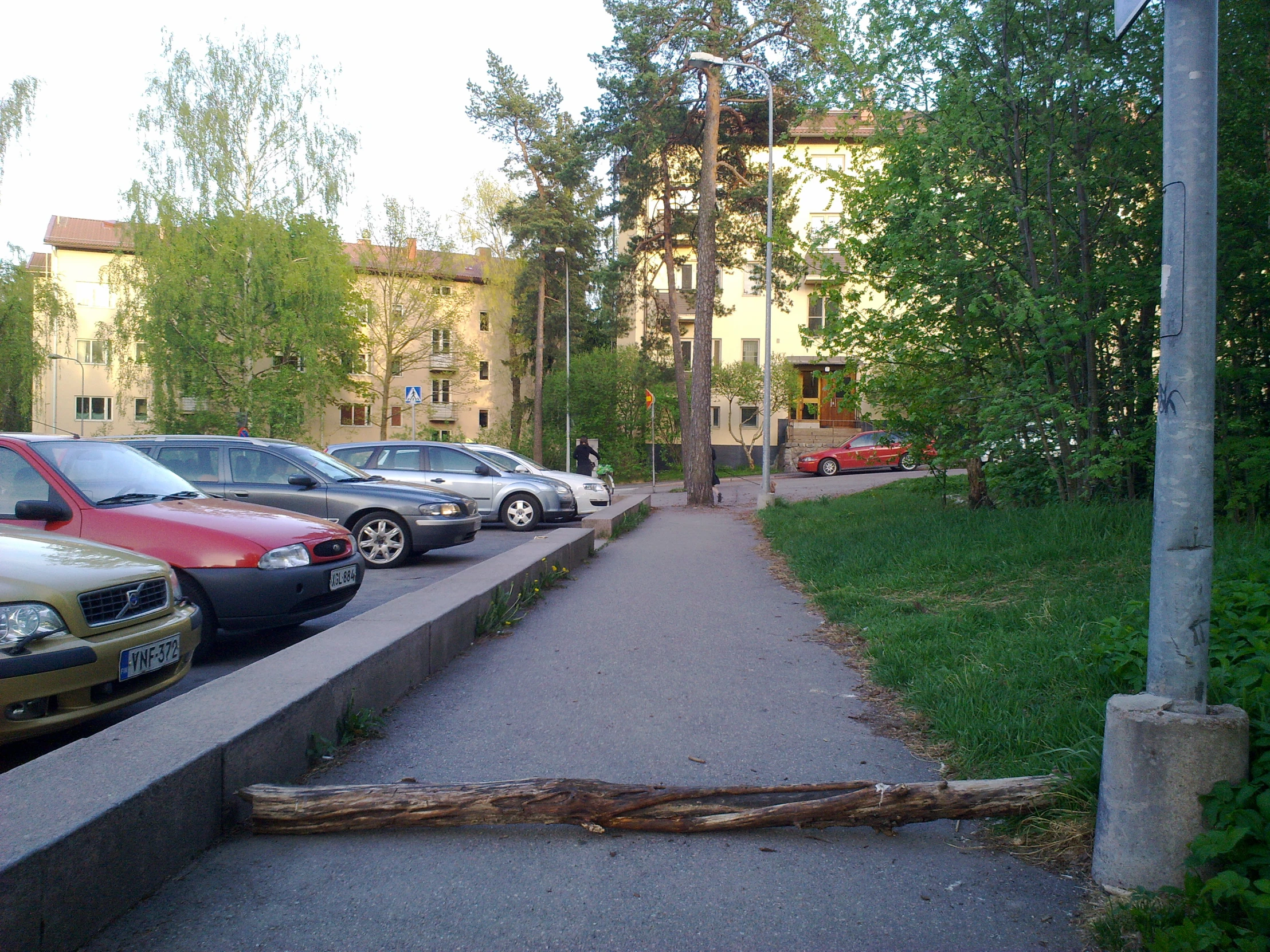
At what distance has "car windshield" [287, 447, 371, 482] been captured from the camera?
436 inches

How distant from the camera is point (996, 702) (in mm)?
4617

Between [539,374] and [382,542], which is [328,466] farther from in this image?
[539,374]

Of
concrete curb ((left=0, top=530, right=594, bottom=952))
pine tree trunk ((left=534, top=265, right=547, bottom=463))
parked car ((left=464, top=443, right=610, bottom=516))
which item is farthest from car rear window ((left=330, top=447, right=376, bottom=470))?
pine tree trunk ((left=534, top=265, right=547, bottom=463))

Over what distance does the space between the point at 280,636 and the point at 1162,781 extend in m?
6.10

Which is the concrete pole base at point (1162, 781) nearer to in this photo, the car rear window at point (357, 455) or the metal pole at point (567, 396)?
the car rear window at point (357, 455)

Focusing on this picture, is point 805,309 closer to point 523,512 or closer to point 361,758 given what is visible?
point 523,512

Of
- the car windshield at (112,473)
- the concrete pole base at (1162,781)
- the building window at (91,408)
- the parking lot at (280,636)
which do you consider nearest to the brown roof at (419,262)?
the building window at (91,408)

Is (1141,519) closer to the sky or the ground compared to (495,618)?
closer to the sky

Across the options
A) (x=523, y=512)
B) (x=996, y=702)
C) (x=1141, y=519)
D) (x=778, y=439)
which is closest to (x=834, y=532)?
(x=1141, y=519)

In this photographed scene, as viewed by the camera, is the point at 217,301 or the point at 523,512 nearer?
the point at 523,512

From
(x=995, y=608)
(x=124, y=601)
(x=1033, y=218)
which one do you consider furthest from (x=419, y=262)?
(x=124, y=601)

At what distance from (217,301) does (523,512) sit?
24.0m

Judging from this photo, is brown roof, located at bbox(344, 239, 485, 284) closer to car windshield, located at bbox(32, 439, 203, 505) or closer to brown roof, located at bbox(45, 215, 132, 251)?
brown roof, located at bbox(45, 215, 132, 251)

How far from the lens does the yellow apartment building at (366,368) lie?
49.1 metres
